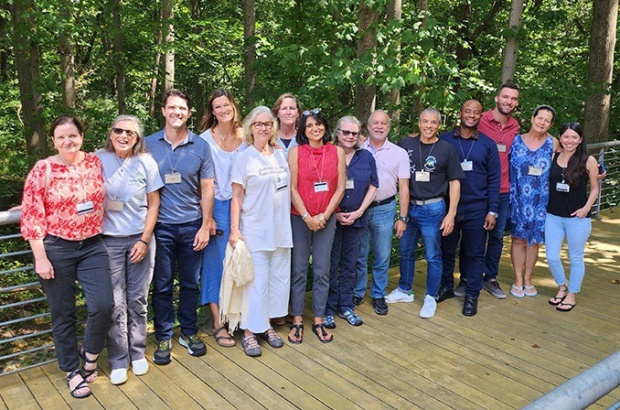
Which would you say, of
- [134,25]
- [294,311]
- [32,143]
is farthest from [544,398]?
[134,25]

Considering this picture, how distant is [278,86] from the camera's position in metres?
7.82

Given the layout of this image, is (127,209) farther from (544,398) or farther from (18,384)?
(544,398)

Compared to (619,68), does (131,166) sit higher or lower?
lower

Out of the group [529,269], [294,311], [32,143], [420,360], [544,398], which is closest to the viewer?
[544,398]

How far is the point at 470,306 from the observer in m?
4.71

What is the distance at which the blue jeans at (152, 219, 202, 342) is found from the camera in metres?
3.64

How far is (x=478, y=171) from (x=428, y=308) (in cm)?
125

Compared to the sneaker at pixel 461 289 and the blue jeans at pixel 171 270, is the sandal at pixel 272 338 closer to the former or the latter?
the blue jeans at pixel 171 270

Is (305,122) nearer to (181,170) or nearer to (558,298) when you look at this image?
(181,170)

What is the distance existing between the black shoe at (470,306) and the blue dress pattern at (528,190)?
0.78 meters

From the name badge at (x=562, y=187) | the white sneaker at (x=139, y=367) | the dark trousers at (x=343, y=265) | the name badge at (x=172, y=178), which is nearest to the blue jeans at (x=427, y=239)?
the dark trousers at (x=343, y=265)

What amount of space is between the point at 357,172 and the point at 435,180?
27.6 inches

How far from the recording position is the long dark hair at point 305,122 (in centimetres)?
396

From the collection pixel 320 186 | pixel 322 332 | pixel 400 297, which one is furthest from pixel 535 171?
pixel 322 332
